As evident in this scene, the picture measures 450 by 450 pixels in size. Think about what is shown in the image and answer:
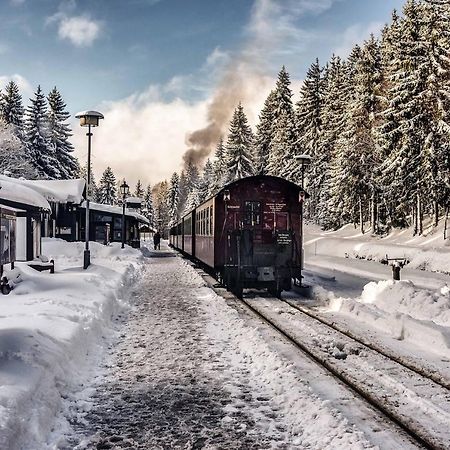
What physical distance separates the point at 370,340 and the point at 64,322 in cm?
550

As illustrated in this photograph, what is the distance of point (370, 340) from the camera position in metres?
8.65

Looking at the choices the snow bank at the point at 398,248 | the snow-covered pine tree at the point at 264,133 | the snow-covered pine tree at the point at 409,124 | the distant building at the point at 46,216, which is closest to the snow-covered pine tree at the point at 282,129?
the snow-covered pine tree at the point at 264,133

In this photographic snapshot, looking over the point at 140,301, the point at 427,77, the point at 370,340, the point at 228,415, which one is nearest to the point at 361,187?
the point at 427,77

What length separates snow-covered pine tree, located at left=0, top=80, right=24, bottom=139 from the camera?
55078mm

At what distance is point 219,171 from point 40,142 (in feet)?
98.8

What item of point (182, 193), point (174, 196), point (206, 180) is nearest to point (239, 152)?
point (206, 180)

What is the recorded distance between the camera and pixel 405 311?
1096cm

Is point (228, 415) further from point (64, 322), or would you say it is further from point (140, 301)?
point (140, 301)

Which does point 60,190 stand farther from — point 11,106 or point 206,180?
point 206,180

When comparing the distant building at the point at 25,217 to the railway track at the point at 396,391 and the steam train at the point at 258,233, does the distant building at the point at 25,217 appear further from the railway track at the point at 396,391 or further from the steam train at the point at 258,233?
the railway track at the point at 396,391

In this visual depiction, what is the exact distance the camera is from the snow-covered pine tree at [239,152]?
60.9 metres

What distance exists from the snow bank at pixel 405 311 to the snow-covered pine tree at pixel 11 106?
169ft

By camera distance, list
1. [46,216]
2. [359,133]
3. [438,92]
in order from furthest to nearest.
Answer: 1. [359,133]
2. [46,216]
3. [438,92]

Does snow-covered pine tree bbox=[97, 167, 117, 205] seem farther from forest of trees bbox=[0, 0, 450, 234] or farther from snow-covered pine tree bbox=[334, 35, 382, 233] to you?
snow-covered pine tree bbox=[334, 35, 382, 233]
